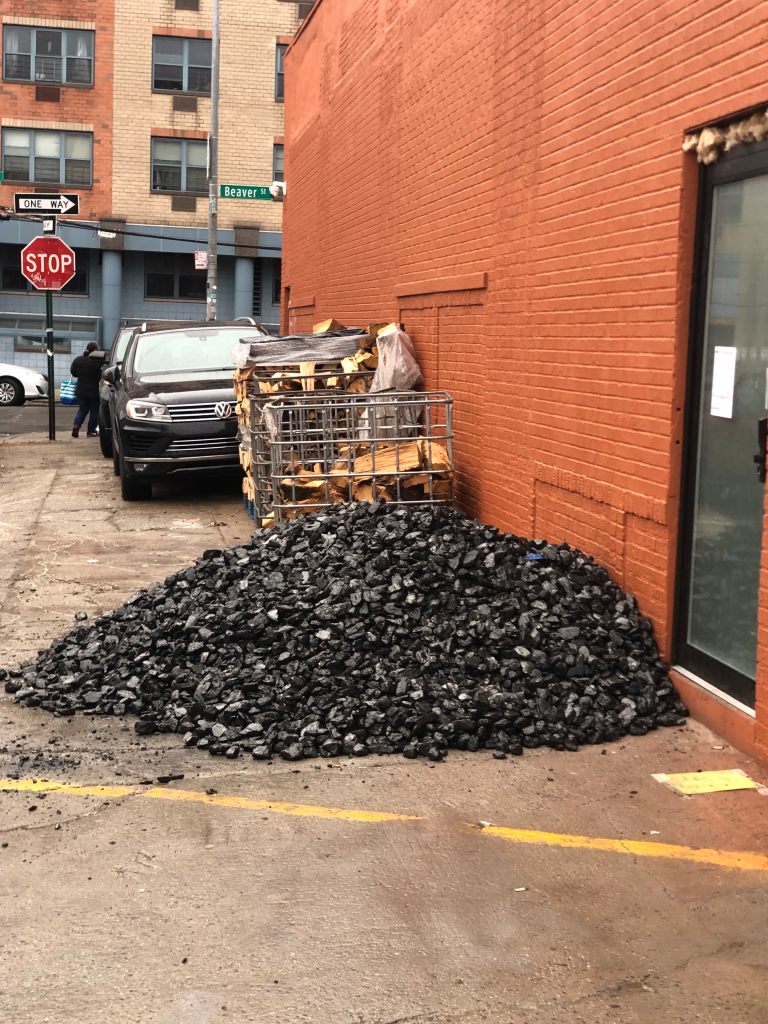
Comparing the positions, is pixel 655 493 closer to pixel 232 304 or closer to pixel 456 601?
pixel 456 601

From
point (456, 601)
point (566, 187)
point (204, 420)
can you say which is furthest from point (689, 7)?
point (204, 420)

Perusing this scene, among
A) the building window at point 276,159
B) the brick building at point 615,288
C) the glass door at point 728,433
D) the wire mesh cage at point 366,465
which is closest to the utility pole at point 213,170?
the building window at point 276,159

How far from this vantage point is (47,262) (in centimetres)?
1997

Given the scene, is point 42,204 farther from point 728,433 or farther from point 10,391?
point 728,433

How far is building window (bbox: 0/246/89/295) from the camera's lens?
1563 inches

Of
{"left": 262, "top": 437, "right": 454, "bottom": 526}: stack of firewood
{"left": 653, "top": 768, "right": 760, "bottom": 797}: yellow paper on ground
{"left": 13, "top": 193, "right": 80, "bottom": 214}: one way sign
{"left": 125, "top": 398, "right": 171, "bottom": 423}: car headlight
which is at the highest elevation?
{"left": 13, "top": 193, "right": 80, "bottom": 214}: one way sign

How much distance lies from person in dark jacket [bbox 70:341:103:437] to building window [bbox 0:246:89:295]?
18393mm

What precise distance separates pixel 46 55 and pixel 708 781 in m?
38.8

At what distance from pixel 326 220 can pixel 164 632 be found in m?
10.8

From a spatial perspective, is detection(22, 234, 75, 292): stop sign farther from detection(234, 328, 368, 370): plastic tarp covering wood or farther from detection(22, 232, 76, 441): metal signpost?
detection(234, 328, 368, 370): plastic tarp covering wood

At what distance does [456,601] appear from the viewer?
6816 mm

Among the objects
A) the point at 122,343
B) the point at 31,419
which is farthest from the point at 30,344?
the point at 122,343

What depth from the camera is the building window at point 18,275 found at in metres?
39.7

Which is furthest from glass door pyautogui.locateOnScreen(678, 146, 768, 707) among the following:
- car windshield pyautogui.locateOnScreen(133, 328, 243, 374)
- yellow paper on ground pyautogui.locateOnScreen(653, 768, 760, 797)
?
car windshield pyautogui.locateOnScreen(133, 328, 243, 374)
